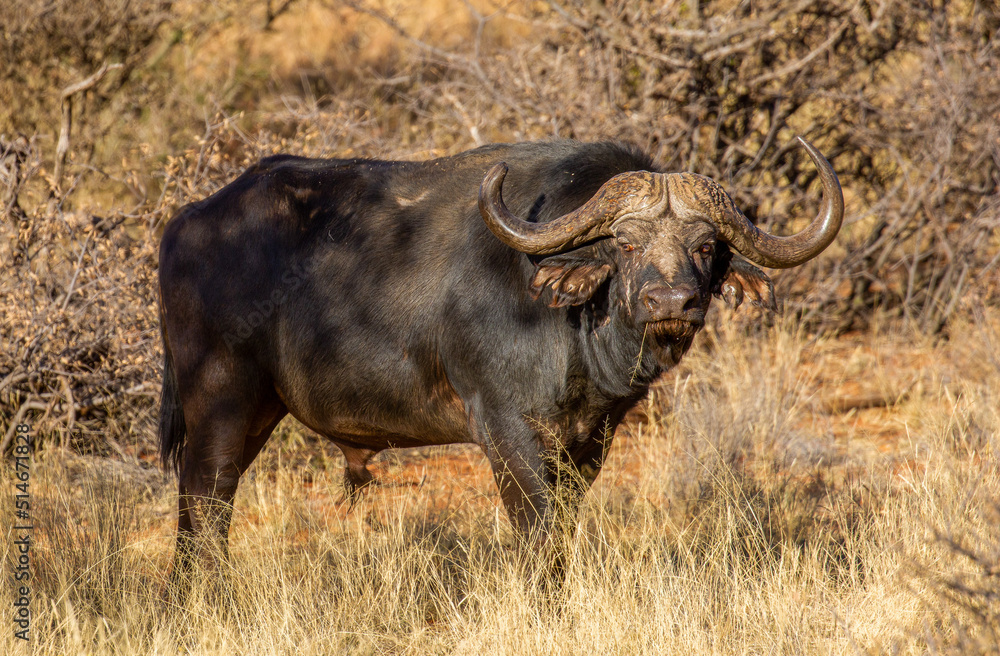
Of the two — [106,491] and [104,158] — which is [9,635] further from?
[104,158]

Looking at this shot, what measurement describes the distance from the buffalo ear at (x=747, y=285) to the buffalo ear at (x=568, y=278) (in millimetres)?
492

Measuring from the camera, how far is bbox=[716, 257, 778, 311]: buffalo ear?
11.9 ft

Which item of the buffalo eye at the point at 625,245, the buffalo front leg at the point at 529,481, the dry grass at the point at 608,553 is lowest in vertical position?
the dry grass at the point at 608,553

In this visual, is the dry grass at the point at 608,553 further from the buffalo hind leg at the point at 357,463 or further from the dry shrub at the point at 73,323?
the dry shrub at the point at 73,323

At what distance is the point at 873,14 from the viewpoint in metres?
7.58

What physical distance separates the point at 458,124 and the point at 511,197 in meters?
3.43

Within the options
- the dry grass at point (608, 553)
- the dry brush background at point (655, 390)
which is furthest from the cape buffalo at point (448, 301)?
the dry brush background at point (655, 390)

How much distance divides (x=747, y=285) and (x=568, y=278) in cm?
71

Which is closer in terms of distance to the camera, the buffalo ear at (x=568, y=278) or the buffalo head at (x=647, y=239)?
the buffalo head at (x=647, y=239)

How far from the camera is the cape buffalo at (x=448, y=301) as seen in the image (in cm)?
350

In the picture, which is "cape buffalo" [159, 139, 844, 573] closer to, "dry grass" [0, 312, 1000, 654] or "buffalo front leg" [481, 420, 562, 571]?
"buffalo front leg" [481, 420, 562, 571]

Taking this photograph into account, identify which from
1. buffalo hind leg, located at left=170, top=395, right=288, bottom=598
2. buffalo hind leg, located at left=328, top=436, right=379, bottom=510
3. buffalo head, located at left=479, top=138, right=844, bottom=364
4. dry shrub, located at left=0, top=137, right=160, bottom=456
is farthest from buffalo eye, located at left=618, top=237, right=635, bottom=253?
dry shrub, located at left=0, top=137, right=160, bottom=456

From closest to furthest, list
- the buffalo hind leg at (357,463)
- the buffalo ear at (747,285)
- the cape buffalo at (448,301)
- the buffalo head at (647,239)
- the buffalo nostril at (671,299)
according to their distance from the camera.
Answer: the buffalo nostril at (671,299) < the buffalo head at (647,239) < the cape buffalo at (448,301) < the buffalo ear at (747,285) < the buffalo hind leg at (357,463)

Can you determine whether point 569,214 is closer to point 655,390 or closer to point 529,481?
point 529,481
